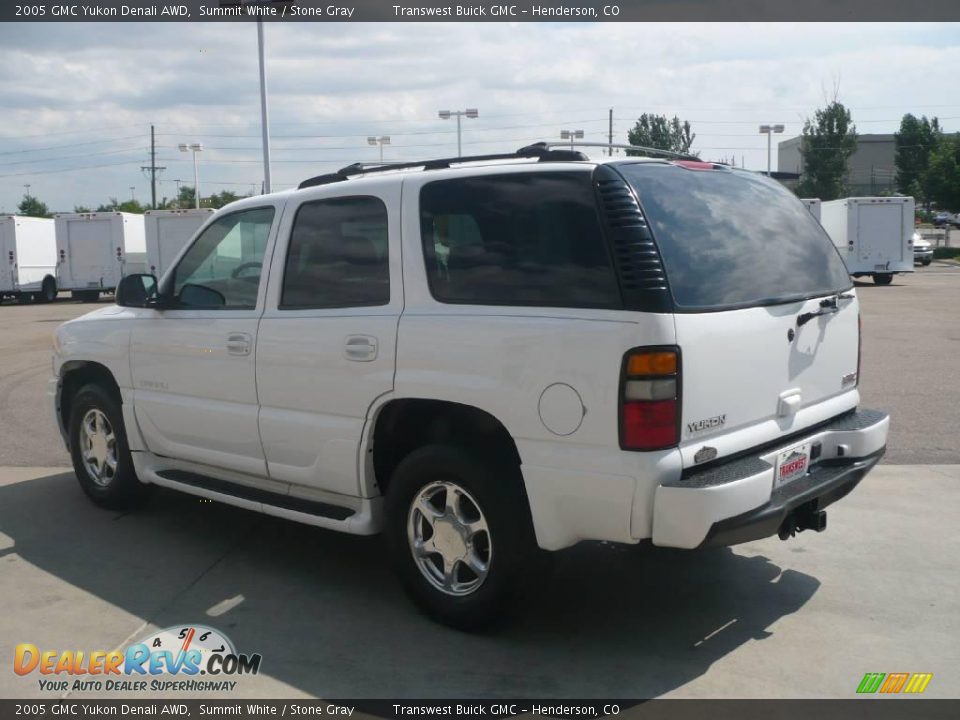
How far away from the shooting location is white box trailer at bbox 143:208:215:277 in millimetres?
28344

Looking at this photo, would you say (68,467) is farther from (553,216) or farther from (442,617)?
(553,216)

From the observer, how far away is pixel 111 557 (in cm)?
566

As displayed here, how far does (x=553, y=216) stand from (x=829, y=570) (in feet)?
8.37

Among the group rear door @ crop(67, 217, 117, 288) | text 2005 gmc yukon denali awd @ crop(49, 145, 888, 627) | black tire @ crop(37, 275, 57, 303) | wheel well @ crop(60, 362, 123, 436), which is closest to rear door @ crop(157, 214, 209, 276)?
rear door @ crop(67, 217, 117, 288)

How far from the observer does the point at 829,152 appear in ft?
190

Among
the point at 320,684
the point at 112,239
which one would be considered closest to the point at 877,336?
the point at 320,684

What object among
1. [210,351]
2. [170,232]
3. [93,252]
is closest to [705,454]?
[210,351]

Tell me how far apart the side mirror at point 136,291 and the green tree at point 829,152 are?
56758 mm

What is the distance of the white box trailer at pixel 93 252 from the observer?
31.3 m

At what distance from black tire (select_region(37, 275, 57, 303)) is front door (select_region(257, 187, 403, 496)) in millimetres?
30725

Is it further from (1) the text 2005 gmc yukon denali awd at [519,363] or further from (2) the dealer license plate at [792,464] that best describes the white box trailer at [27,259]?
(2) the dealer license plate at [792,464]

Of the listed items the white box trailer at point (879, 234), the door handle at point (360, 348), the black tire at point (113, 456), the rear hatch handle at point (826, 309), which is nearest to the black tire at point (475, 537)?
the door handle at point (360, 348)

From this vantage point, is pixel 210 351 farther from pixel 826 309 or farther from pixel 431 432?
pixel 826 309

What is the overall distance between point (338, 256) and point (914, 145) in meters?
70.0
